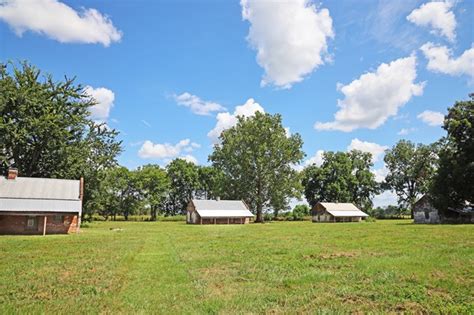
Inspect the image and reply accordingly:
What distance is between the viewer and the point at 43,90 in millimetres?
46156

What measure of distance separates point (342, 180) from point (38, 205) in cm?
7336

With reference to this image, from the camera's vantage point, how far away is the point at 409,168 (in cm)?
8812

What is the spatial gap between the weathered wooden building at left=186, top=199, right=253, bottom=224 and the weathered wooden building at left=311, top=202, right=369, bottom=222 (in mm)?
18437

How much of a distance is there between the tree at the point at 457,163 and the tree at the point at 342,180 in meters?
41.6

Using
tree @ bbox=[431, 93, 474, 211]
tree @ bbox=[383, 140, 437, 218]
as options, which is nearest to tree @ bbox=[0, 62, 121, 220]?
tree @ bbox=[431, 93, 474, 211]

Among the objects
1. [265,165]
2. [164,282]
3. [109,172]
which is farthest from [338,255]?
[265,165]

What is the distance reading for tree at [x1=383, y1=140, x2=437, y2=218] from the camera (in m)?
85.2

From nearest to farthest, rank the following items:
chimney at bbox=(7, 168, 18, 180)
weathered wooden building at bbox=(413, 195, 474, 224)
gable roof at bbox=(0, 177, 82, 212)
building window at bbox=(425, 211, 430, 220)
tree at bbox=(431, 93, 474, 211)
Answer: gable roof at bbox=(0, 177, 82, 212), chimney at bbox=(7, 168, 18, 180), tree at bbox=(431, 93, 474, 211), weathered wooden building at bbox=(413, 195, 474, 224), building window at bbox=(425, 211, 430, 220)

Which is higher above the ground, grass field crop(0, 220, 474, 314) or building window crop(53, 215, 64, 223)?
building window crop(53, 215, 64, 223)

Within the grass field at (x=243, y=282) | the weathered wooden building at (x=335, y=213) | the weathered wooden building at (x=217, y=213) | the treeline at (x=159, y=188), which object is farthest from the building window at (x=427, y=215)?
the grass field at (x=243, y=282)

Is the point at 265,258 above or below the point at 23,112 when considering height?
below

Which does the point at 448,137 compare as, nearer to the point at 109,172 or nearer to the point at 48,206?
the point at 109,172

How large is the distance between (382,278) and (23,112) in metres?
44.5

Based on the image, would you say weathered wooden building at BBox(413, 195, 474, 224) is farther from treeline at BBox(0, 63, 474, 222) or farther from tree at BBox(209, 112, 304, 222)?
tree at BBox(209, 112, 304, 222)
